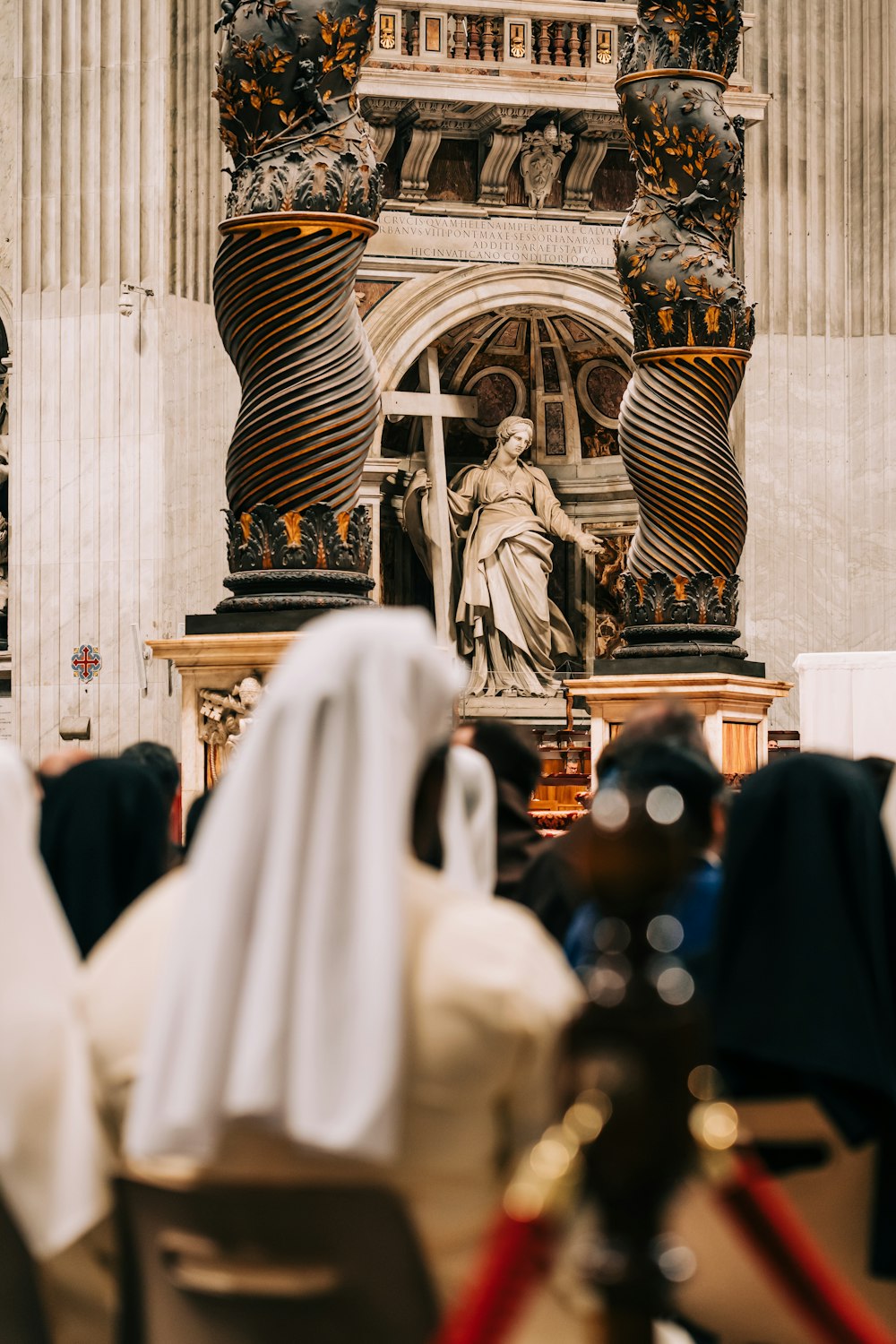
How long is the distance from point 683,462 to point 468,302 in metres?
8.78

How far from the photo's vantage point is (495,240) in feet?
54.4

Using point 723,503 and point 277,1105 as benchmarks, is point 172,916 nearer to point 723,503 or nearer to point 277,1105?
point 277,1105

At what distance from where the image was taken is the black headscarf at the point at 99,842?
3721 millimetres

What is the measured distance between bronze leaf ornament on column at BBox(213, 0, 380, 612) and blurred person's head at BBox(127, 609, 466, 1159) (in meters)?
4.31

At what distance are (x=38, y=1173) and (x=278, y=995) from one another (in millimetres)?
491

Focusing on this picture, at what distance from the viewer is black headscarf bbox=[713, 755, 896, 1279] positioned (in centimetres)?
295

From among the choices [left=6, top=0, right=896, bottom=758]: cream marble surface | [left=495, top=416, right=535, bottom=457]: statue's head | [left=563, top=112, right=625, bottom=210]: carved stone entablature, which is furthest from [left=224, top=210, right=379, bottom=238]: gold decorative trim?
[left=563, top=112, right=625, bottom=210]: carved stone entablature

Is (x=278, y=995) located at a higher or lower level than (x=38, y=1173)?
higher

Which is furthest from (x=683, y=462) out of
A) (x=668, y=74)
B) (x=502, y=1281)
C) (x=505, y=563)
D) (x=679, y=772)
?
(x=505, y=563)

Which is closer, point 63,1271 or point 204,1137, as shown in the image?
point 204,1137

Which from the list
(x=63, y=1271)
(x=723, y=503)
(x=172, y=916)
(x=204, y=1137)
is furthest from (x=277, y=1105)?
(x=723, y=503)

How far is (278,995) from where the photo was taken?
1.97 metres

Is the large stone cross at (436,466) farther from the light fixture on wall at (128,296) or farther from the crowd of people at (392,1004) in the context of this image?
the crowd of people at (392,1004)

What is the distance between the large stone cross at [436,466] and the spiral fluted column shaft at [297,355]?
1000cm
